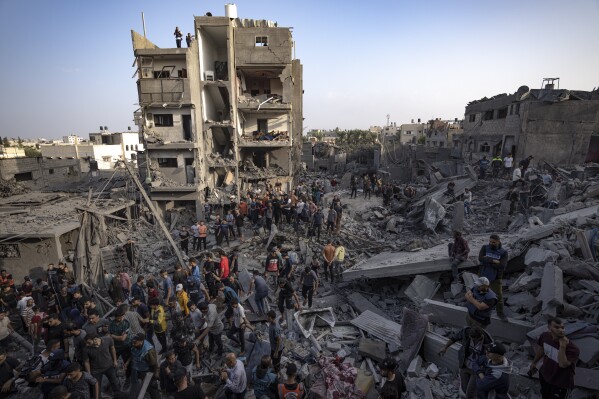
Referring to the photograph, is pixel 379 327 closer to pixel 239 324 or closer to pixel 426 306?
pixel 426 306

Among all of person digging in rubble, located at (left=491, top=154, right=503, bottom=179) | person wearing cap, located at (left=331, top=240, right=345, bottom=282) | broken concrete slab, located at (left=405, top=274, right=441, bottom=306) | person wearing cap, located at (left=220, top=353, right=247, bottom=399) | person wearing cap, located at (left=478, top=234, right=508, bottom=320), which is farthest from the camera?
person digging in rubble, located at (left=491, top=154, right=503, bottom=179)

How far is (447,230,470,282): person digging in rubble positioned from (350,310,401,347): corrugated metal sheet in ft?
7.95

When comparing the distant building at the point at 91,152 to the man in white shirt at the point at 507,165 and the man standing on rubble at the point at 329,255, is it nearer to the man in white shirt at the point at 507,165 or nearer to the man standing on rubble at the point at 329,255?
the man standing on rubble at the point at 329,255

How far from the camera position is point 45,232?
12836 millimetres

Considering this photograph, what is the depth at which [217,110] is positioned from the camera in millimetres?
25844

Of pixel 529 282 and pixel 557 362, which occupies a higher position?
pixel 557 362

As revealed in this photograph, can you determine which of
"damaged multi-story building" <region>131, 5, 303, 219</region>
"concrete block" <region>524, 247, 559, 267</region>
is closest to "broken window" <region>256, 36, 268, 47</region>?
"damaged multi-story building" <region>131, 5, 303, 219</region>

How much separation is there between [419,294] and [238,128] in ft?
67.0

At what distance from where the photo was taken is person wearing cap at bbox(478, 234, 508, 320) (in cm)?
594

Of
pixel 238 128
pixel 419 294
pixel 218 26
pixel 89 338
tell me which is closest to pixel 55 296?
pixel 89 338

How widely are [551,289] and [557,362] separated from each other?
247 cm

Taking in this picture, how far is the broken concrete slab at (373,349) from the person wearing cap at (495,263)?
2500mm

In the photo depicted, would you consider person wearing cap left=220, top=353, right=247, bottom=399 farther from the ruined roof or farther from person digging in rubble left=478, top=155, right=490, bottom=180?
person digging in rubble left=478, top=155, right=490, bottom=180

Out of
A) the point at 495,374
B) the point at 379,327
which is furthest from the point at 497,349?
the point at 379,327
